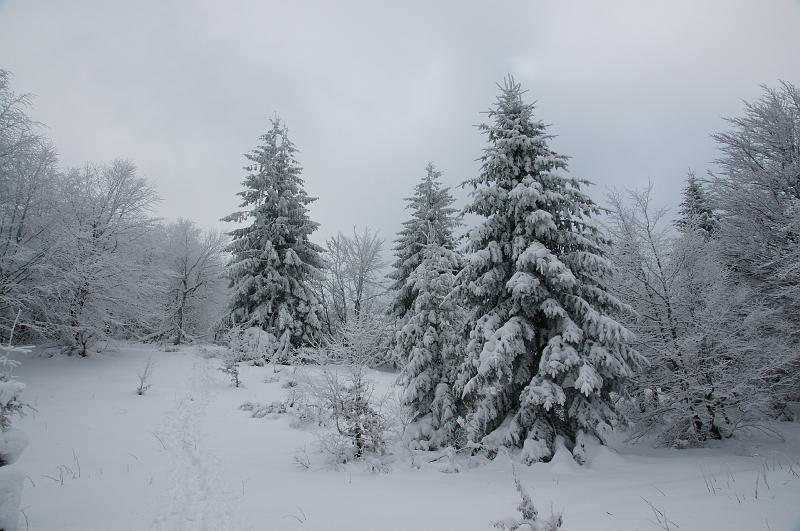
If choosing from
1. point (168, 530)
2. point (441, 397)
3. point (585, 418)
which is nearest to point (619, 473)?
point (585, 418)

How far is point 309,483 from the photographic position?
7.42 meters

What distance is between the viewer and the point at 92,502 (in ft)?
19.6

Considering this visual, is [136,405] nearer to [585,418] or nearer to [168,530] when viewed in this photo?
[168,530]

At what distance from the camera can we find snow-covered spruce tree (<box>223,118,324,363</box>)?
22250 millimetres

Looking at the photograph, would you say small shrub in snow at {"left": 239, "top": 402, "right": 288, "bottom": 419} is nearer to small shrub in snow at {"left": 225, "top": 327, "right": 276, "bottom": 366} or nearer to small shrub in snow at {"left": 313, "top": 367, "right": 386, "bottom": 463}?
small shrub in snow at {"left": 313, "top": 367, "right": 386, "bottom": 463}

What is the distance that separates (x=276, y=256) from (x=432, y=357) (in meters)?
14.7

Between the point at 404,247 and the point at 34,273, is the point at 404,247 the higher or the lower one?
the higher one

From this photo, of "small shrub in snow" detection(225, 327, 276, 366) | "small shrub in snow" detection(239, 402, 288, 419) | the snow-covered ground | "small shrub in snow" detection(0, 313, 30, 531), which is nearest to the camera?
"small shrub in snow" detection(0, 313, 30, 531)

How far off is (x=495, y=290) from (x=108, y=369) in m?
19.2

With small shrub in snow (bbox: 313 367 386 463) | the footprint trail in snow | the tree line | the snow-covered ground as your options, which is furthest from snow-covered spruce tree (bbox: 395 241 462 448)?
the footprint trail in snow

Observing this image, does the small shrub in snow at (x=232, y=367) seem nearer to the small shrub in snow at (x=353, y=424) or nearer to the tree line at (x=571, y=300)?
the tree line at (x=571, y=300)

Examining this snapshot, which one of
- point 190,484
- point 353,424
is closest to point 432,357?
point 353,424

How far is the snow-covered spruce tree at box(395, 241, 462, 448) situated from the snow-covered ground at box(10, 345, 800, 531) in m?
1.38

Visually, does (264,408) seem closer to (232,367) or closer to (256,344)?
(232,367)
